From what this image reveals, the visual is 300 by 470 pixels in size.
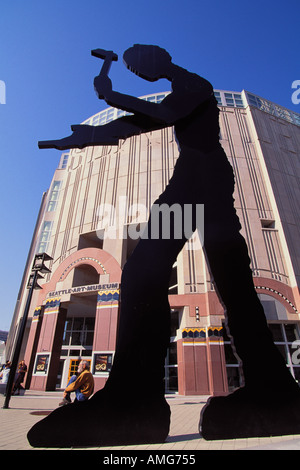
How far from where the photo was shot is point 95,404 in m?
3.47

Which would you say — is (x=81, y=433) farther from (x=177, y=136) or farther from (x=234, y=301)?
(x=177, y=136)

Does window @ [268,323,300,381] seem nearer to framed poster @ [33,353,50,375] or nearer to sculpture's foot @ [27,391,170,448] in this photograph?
framed poster @ [33,353,50,375]

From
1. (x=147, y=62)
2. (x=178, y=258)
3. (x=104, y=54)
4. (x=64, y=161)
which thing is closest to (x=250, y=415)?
(x=147, y=62)

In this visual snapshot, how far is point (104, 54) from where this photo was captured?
524cm

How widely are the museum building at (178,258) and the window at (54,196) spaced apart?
0.12 metres

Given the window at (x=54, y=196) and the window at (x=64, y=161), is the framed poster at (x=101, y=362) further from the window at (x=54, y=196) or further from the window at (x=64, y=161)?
the window at (x=64, y=161)

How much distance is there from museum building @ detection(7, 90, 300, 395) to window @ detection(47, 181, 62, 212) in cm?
12

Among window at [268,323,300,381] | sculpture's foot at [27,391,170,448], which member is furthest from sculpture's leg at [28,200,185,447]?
window at [268,323,300,381]

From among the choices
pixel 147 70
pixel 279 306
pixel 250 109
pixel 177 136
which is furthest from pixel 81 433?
pixel 250 109

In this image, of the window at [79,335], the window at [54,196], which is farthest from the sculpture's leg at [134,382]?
the window at [54,196]

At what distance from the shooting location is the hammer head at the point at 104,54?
5.20 m

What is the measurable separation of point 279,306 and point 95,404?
14566 millimetres

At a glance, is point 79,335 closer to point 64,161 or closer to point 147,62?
point 64,161
